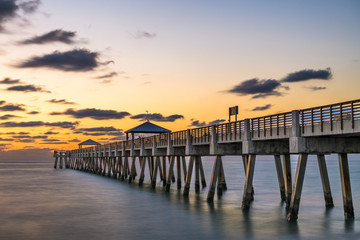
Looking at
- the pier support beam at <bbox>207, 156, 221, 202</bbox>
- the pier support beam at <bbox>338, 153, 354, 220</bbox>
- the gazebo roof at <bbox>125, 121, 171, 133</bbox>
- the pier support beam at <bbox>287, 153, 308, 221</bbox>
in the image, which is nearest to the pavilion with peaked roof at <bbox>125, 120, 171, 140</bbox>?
the gazebo roof at <bbox>125, 121, 171, 133</bbox>

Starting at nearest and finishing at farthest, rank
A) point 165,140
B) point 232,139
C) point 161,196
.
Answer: point 232,139 < point 161,196 < point 165,140

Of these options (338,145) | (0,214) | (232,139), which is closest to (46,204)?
(0,214)

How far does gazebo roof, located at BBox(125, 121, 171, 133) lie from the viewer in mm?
64000

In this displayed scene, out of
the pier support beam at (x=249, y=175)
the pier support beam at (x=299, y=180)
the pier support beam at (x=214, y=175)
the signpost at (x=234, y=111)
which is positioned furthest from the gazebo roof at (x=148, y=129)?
the pier support beam at (x=299, y=180)

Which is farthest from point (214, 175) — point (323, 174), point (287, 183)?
point (323, 174)

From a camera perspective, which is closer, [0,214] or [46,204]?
[0,214]

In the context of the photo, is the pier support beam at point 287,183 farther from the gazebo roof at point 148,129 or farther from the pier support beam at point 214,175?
the gazebo roof at point 148,129

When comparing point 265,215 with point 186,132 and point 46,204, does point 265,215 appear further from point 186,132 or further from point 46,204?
point 46,204

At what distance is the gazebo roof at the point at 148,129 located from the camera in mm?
64000

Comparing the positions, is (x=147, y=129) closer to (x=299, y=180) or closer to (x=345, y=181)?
(x=345, y=181)

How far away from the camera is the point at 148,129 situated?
64.4m

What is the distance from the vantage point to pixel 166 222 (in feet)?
79.9

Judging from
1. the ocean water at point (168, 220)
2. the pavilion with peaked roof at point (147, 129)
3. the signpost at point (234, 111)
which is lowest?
the ocean water at point (168, 220)

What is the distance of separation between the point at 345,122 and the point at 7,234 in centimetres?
1678
